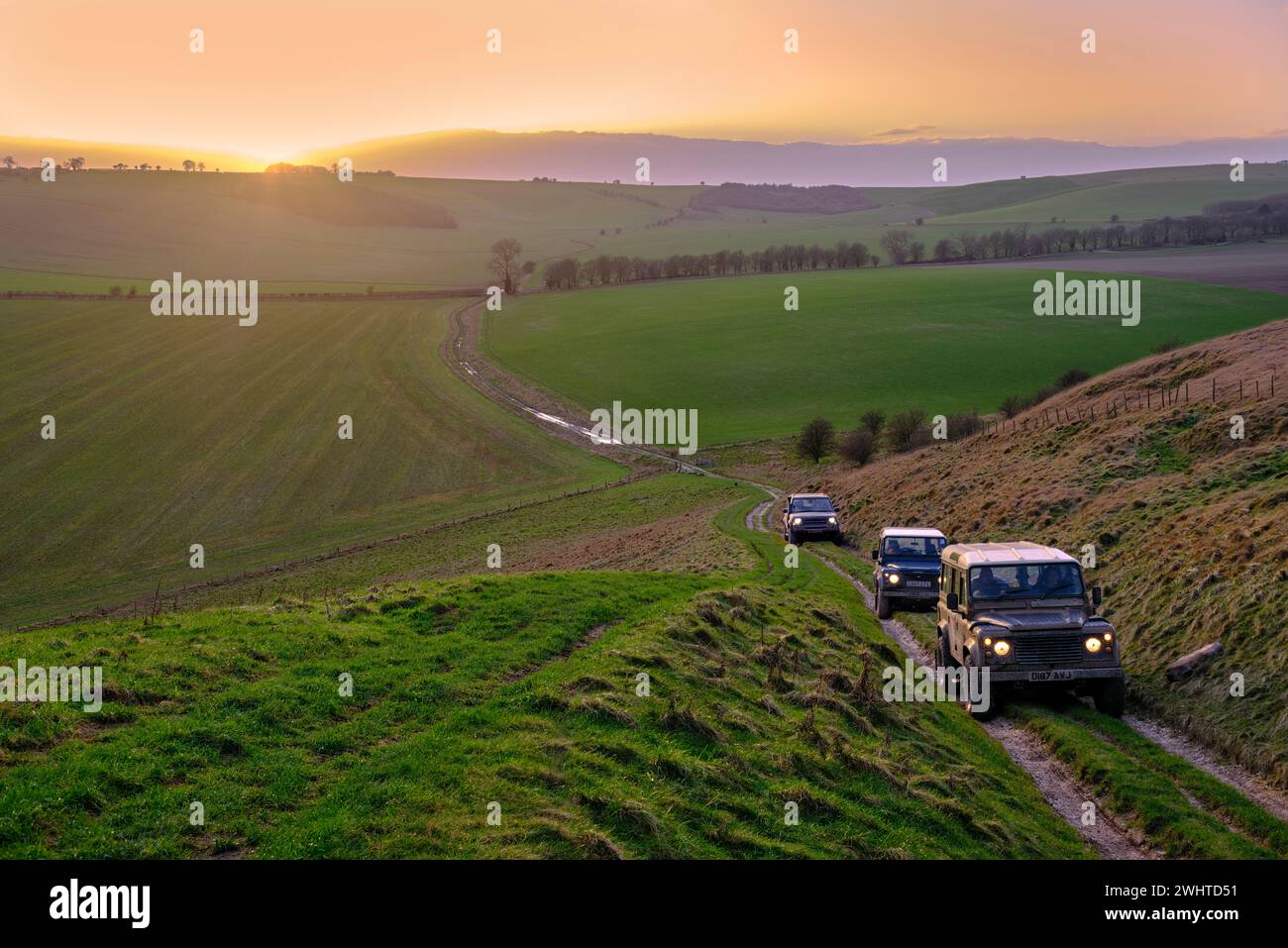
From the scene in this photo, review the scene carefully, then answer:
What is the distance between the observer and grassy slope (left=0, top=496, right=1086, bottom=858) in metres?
9.41

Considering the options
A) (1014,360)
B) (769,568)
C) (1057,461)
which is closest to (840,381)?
(1014,360)

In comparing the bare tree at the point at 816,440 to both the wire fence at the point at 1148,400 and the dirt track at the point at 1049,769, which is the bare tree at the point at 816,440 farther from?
the dirt track at the point at 1049,769

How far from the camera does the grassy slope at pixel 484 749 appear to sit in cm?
941

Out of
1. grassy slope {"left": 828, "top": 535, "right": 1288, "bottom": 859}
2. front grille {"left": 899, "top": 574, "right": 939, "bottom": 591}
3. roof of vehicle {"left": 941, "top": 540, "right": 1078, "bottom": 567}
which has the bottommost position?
grassy slope {"left": 828, "top": 535, "right": 1288, "bottom": 859}

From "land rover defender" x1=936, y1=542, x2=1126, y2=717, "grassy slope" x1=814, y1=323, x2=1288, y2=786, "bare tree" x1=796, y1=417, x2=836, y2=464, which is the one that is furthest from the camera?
"bare tree" x1=796, y1=417, x2=836, y2=464

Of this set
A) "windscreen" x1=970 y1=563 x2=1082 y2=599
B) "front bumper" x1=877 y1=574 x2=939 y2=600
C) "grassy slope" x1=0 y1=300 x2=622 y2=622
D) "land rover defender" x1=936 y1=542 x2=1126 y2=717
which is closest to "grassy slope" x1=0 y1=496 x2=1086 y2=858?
"land rover defender" x1=936 y1=542 x2=1126 y2=717

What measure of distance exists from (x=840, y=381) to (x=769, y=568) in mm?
63217

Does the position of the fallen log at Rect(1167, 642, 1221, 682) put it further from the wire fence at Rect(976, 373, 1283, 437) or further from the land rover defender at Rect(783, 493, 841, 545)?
the land rover defender at Rect(783, 493, 841, 545)

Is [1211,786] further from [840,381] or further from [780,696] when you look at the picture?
[840,381]

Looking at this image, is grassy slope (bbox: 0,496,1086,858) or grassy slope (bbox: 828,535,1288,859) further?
grassy slope (bbox: 828,535,1288,859)

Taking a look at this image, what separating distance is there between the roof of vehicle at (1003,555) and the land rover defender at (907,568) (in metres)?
5.49

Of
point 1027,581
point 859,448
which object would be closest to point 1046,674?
point 1027,581
